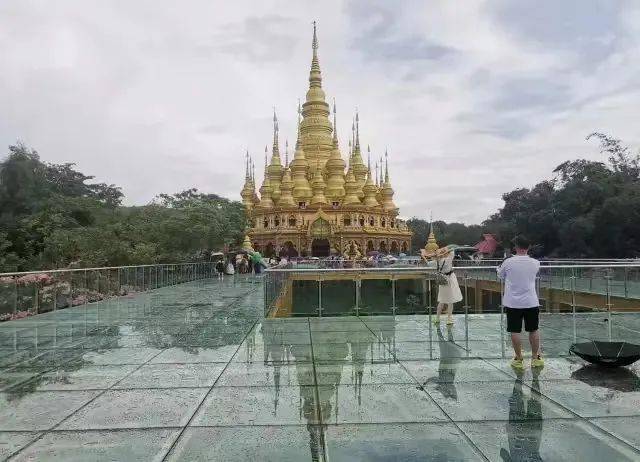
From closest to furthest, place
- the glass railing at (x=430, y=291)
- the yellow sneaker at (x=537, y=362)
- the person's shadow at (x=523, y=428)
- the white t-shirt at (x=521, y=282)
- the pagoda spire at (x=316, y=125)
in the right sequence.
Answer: the person's shadow at (x=523, y=428) < the yellow sneaker at (x=537, y=362) < the white t-shirt at (x=521, y=282) < the glass railing at (x=430, y=291) < the pagoda spire at (x=316, y=125)

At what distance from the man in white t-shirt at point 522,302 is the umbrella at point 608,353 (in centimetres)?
46

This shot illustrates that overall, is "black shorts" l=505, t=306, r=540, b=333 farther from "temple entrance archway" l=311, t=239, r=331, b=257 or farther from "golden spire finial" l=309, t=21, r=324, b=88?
"golden spire finial" l=309, t=21, r=324, b=88

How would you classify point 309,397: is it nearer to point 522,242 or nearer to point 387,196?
point 522,242

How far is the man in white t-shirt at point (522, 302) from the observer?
6.53 meters

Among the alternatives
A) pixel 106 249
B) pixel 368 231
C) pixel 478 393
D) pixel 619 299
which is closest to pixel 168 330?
pixel 478 393

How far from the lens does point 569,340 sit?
8219 mm

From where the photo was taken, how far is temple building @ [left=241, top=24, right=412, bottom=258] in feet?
173

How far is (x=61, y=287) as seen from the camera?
1198cm

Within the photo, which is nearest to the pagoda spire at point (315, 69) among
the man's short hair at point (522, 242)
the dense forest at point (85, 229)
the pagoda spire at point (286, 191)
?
the pagoda spire at point (286, 191)

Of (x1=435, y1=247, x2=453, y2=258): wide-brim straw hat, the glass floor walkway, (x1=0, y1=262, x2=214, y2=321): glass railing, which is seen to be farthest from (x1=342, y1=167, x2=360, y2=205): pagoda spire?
the glass floor walkway

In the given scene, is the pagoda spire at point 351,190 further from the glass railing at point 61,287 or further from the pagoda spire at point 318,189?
the glass railing at point 61,287

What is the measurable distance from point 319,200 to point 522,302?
48.8 m

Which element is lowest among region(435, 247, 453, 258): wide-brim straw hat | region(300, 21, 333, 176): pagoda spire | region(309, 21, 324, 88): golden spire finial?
region(435, 247, 453, 258): wide-brim straw hat

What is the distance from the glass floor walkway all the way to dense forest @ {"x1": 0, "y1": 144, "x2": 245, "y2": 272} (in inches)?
645
